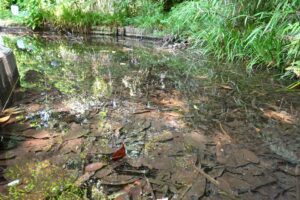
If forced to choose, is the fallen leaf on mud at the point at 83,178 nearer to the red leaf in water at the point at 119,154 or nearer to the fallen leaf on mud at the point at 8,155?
the red leaf in water at the point at 119,154

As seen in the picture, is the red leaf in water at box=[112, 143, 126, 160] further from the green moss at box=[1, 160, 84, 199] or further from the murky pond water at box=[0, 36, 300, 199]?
the green moss at box=[1, 160, 84, 199]

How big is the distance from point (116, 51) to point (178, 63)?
3.69ft

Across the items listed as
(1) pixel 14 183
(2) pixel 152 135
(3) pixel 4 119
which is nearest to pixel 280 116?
(2) pixel 152 135

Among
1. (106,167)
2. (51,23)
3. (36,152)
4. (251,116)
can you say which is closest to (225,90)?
(251,116)

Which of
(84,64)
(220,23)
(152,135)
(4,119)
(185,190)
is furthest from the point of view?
(220,23)

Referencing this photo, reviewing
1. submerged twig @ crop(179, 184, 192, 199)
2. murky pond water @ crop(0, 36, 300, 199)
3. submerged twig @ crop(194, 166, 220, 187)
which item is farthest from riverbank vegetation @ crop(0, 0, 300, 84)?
submerged twig @ crop(179, 184, 192, 199)

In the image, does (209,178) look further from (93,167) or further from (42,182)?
(42,182)

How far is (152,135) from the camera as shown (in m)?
1.74

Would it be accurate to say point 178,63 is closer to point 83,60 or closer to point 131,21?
point 83,60

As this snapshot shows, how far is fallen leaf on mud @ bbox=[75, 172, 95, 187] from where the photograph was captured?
1279 millimetres

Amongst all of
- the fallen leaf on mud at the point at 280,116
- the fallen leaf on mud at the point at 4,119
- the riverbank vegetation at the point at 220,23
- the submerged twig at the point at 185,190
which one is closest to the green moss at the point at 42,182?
the submerged twig at the point at 185,190

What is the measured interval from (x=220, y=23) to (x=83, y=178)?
10.5 ft

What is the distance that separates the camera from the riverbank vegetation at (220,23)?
3102 mm

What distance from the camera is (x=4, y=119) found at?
1.85 m
